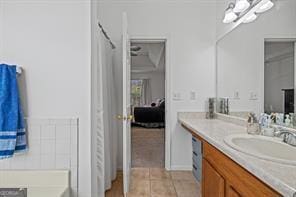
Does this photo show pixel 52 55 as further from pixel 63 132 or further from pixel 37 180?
pixel 37 180

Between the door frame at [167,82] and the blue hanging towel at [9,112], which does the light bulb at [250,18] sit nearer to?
the door frame at [167,82]

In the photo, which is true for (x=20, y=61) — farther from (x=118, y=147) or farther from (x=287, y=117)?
(x=118, y=147)

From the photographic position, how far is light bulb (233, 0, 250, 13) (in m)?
2.61

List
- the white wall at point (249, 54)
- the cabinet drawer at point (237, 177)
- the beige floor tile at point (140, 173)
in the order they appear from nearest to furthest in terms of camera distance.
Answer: the cabinet drawer at point (237, 177) → the white wall at point (249, 54) → the beige floor tile at point (140, 173)

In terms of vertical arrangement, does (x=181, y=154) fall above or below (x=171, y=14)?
below

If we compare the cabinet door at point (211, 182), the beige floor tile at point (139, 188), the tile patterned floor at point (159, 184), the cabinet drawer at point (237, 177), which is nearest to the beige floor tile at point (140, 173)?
the tile patterned floor at point (159, 184)

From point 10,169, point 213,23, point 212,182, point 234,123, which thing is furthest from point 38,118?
point 213,23

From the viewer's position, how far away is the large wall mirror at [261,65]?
77.5 inches

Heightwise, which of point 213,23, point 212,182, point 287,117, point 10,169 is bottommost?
point 212,182

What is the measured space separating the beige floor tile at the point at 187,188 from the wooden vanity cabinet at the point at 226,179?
902 mm

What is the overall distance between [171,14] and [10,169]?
297 cm

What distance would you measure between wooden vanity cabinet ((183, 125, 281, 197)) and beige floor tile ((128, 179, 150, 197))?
3.37 feet

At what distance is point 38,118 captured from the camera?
5.65 feet

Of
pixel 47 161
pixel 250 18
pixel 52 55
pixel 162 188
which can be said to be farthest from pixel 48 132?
pixel 250 18
